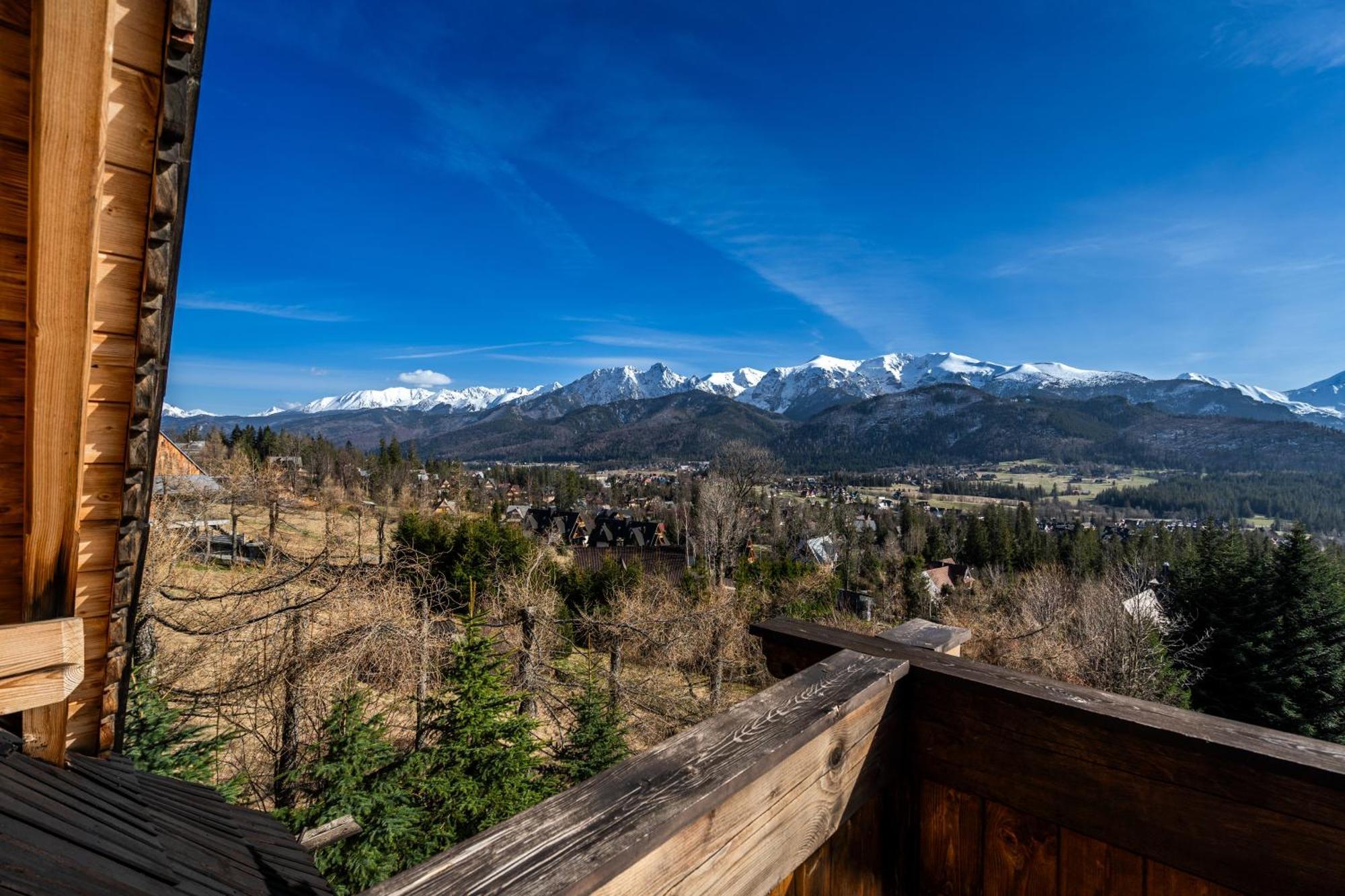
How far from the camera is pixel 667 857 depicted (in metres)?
0.74

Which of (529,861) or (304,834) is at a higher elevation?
(529,861)

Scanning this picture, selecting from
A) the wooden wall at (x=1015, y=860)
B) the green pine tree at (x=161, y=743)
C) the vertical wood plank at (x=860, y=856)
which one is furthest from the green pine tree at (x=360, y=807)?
the wooden wall at (x=1015, y=860)

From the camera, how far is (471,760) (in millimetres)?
5781

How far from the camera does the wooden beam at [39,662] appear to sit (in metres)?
1.12

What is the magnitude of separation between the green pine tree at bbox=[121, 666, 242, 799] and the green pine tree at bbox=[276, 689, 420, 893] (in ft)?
2.65

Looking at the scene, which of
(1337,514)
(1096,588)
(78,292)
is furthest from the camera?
(1337,514)

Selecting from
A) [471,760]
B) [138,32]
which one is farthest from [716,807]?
[471,760]

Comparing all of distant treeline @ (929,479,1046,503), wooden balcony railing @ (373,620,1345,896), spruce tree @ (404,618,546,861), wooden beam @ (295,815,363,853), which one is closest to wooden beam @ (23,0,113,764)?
wooden balcony railing @ (373,620,1345,896)

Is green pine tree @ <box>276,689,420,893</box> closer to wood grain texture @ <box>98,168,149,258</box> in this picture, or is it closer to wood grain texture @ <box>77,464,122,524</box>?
wood grain texture @ <box>77,464,122,524</box>

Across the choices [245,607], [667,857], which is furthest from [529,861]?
[245,607]

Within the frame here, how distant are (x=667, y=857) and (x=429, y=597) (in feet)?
32.1

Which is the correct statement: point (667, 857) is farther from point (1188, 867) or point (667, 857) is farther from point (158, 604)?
point (158, 604)

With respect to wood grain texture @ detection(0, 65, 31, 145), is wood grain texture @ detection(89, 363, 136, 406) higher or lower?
lower

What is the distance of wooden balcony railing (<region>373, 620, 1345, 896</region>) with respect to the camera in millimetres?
699
